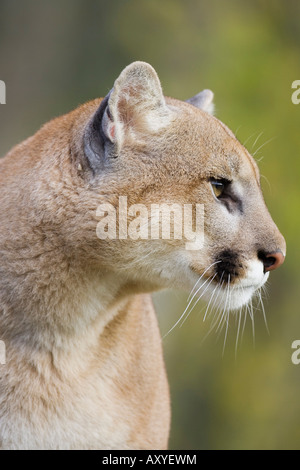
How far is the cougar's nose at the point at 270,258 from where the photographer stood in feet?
18.4

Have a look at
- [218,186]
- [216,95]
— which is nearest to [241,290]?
[218,186]

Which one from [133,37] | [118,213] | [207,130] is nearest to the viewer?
[118,213]

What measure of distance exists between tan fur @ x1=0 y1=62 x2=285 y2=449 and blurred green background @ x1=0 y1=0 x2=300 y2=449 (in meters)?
9.02

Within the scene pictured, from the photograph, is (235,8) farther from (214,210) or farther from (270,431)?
(214,210)

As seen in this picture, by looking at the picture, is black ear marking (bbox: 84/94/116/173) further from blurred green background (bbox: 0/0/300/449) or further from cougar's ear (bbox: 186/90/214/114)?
blurred green background (bbox: 0/0/300/449)

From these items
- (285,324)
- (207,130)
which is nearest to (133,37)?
(285,324)

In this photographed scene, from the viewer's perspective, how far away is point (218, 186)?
18.6ft

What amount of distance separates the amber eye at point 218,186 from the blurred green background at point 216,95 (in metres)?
9.31

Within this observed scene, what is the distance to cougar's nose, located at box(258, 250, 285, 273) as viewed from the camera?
221 inches

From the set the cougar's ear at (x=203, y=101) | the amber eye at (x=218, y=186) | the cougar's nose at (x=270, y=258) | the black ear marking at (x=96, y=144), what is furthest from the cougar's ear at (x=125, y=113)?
the cougar's ear at (x=203, y=101)

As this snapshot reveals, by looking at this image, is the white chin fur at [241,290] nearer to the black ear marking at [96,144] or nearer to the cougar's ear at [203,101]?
the black ear marking at [96,144]

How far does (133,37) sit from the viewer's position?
15195mm

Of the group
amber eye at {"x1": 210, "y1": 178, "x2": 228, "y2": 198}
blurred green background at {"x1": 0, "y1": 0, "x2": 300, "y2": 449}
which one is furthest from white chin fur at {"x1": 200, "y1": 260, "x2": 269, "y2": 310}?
blurred green background at {"x1": 0, "y1": 0, "x2": 300, "y2": 449}
